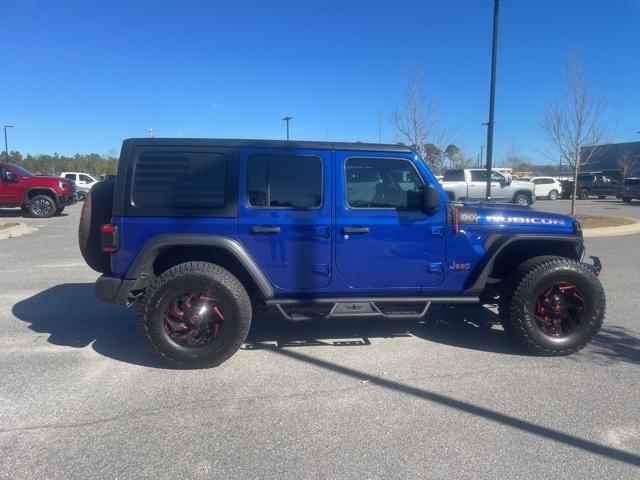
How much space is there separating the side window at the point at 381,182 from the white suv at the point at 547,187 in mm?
31803

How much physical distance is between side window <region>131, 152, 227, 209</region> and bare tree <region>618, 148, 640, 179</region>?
150 feet

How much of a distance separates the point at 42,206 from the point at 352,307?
17.1m

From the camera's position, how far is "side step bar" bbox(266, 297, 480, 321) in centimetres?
438

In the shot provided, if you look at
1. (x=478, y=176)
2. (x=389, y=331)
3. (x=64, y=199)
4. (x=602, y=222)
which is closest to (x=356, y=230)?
(x=389, y=331)

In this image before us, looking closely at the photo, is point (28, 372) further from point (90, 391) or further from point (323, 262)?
point (323, 262)

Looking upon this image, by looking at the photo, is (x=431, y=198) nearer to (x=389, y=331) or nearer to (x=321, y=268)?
(x=321, y=268)

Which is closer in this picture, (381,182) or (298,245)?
(298,245)

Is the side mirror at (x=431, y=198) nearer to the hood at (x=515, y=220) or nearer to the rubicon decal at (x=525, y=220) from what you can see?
the hood at (x=515, y=220)

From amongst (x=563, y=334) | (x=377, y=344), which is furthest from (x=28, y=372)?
(x=563, y=334)

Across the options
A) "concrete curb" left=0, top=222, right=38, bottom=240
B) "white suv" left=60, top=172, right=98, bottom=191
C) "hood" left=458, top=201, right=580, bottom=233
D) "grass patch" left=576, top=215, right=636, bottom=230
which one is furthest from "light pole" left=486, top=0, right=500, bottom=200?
"white suv" left=60, top=172, right=98, bottom=191

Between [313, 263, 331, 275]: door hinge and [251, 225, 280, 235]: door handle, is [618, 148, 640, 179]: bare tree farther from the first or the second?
[251, 225, 280, 235]: door handle

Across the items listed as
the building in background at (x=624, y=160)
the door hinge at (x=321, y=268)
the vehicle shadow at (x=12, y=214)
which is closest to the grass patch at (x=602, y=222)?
the door hinge at (x=321, y=268)

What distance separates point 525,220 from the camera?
4.62m

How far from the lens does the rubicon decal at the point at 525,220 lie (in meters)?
4.54
